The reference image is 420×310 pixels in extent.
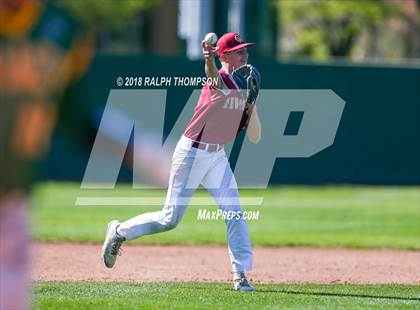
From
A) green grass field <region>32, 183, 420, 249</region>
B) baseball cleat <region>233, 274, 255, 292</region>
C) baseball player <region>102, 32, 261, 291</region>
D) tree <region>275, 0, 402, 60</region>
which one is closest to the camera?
baseball player <region>102, 32, 261, 291</region>

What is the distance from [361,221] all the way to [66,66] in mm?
13032

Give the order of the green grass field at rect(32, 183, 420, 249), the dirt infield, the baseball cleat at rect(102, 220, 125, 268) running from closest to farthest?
1. the baseball cleat at rect(102, 220, 125, 268)
2. the dirt infield
3. the green grass field at rect(32, 183, 420, 249)

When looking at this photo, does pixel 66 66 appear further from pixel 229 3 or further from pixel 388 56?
pixel 388 56

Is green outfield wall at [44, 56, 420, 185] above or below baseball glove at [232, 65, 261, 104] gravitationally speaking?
below

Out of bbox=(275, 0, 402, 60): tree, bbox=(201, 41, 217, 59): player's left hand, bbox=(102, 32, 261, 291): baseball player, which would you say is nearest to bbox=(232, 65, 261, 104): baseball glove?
bbox=(102, 32, 261, 291): baseball player

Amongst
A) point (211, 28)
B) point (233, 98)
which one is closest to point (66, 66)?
point (233, 98)

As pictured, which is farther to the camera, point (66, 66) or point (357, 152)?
point (357, 152)

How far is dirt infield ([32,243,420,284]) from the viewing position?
397 inches

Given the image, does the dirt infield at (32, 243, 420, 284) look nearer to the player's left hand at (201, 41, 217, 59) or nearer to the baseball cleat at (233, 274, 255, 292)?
the baseball cleat at (233, 274, 255, 292)

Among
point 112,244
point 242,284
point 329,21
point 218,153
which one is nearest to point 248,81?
point 218,153

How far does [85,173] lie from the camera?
21.2 m

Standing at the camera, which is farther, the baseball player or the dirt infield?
the dirt infield

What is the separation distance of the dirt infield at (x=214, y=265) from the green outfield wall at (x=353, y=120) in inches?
335

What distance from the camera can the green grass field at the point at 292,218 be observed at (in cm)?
1405
